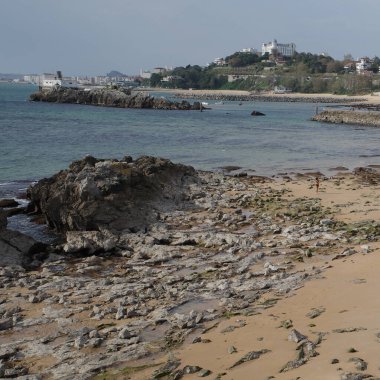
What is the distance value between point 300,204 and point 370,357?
51.6 feet

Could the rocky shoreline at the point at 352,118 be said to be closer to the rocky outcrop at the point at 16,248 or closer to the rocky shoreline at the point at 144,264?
the rocky shoreline at the point at 144,264

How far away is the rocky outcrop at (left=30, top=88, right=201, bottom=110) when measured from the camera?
112m

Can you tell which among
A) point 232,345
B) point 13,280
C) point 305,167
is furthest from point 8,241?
point 305,167

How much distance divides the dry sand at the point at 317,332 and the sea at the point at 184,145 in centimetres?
1890

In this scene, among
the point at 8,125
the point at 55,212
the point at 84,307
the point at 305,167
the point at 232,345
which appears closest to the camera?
the point at 232,345

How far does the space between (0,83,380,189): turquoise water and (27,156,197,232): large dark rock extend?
9.85m

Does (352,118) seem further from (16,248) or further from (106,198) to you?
(16,248)

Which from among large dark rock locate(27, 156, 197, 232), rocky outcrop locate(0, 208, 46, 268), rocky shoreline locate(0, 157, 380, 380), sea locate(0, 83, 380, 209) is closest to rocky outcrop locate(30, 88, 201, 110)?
sea locate(0, 83, 380, 209)

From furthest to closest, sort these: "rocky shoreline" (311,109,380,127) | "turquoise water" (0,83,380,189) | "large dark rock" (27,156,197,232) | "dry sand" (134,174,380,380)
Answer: "rocky shoreline" (311,109,380,127), "turquoise water" (0,83,380,189), "large dark rock" (27,156,197,232), "dry sand" (134,174,380,380)

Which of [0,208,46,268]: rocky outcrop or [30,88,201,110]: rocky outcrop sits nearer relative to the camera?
[0,208,46,268]: rocky outcrop

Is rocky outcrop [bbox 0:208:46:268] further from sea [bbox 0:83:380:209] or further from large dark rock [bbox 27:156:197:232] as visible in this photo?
sea [bbox 0:83:380:209]

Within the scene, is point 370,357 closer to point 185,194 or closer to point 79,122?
point 185,194

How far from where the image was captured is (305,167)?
37750mm

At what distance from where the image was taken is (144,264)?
15.7 metres
